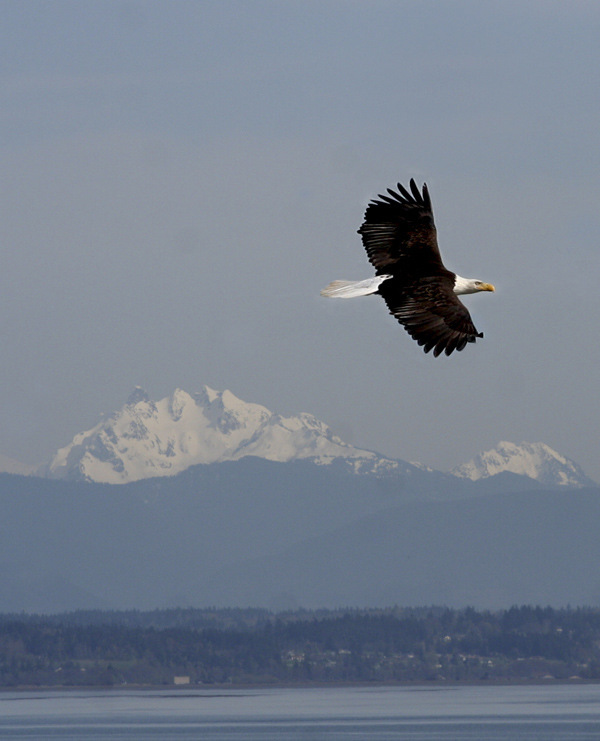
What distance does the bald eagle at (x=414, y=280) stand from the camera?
20719mm

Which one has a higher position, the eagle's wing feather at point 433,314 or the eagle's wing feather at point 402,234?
the eagle's wing feather at point 402,234

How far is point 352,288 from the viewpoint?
2230 cm

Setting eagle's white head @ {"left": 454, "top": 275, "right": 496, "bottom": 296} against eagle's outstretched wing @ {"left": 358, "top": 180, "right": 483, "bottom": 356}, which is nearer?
eagle's outstretched wing @ {"left": 358, "top": 180, "right": 483, "bottom": 356}

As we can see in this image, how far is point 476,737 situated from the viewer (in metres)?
190

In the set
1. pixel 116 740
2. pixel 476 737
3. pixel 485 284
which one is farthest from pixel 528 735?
pixel 485 284

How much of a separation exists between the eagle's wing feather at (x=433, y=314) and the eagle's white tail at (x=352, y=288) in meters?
0.26

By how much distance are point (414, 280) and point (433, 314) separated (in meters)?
0.98

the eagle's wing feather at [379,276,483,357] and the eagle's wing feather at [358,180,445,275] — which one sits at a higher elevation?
the eagle's wing feather at [358,180,445,275]

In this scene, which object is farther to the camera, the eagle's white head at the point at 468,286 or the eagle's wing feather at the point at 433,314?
the eagle's white head at the point at 468,286

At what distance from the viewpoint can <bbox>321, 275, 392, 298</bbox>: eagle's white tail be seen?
858 inches

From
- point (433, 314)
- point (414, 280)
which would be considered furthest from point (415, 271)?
point (433, 314)

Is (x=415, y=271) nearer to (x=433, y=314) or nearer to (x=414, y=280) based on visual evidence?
(x=414, y=280)

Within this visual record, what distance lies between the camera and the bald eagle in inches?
816

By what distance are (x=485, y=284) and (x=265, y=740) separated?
17259 centimetres
